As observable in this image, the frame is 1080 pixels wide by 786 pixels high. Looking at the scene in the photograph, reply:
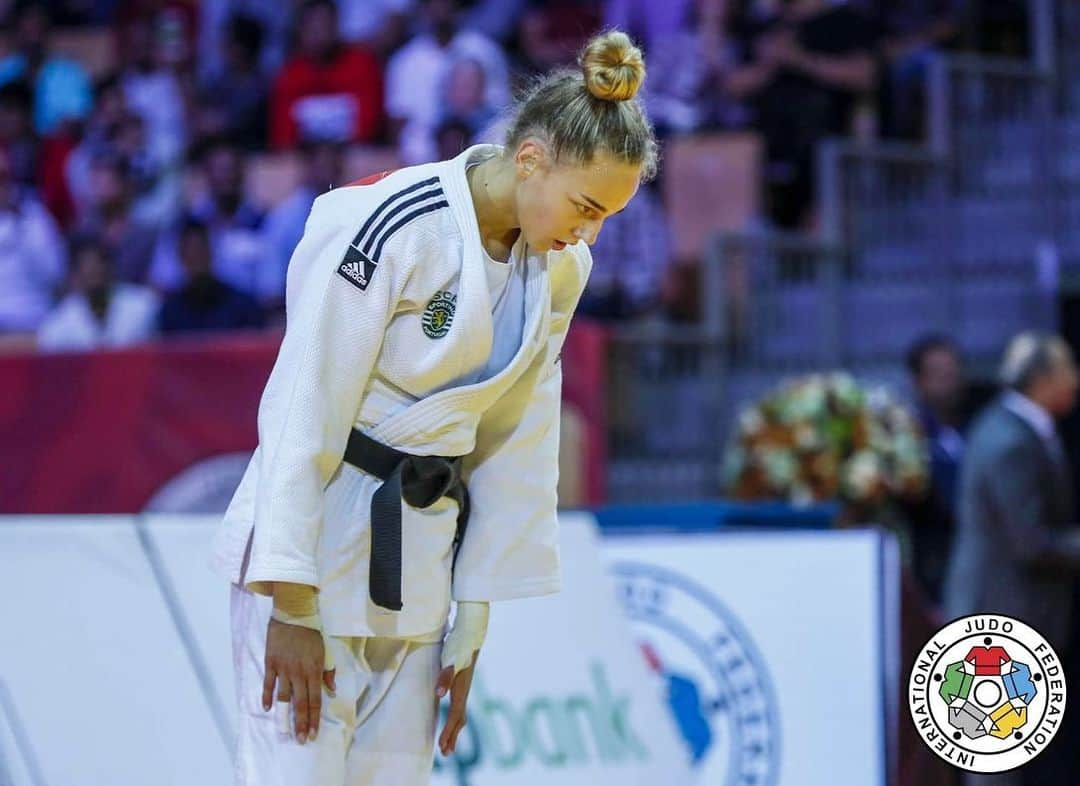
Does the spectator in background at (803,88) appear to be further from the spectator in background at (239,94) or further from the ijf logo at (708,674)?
the ijf logo at (708,674)

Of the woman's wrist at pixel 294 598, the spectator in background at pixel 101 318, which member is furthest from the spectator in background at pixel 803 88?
the woman's wrist at pixel 294 598

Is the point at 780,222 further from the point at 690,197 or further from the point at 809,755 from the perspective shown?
the point at 809,755

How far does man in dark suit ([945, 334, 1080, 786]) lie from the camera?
6012 mm

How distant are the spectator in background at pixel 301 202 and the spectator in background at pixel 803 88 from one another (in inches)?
86.8

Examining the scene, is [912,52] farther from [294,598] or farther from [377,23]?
[294,598]

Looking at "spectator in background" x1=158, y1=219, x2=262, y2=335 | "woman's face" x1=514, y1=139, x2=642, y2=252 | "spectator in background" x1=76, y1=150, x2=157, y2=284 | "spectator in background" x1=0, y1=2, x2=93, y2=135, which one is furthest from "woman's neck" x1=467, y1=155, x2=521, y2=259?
"spectator in background" x1=0, y1=2, x2=93, y2=135

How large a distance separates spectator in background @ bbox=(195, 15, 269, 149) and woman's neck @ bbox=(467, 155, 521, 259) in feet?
25.0

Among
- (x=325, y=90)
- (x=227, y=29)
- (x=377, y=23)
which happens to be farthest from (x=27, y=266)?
(x=377, y=23)

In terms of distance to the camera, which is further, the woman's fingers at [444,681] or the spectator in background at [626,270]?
the spectator in background at [626,270]

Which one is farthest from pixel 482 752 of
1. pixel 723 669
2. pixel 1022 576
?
pixel 1022 576

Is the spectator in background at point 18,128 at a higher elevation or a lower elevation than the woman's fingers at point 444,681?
higher

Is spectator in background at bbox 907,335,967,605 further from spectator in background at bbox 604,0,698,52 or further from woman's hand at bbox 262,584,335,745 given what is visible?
woman's hand at bbox 262,584,335,745

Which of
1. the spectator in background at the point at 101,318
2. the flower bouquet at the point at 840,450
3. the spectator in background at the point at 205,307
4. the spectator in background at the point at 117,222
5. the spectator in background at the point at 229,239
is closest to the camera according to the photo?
the flower bouquet at the point at 840,450

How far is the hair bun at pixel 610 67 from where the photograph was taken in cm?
255
